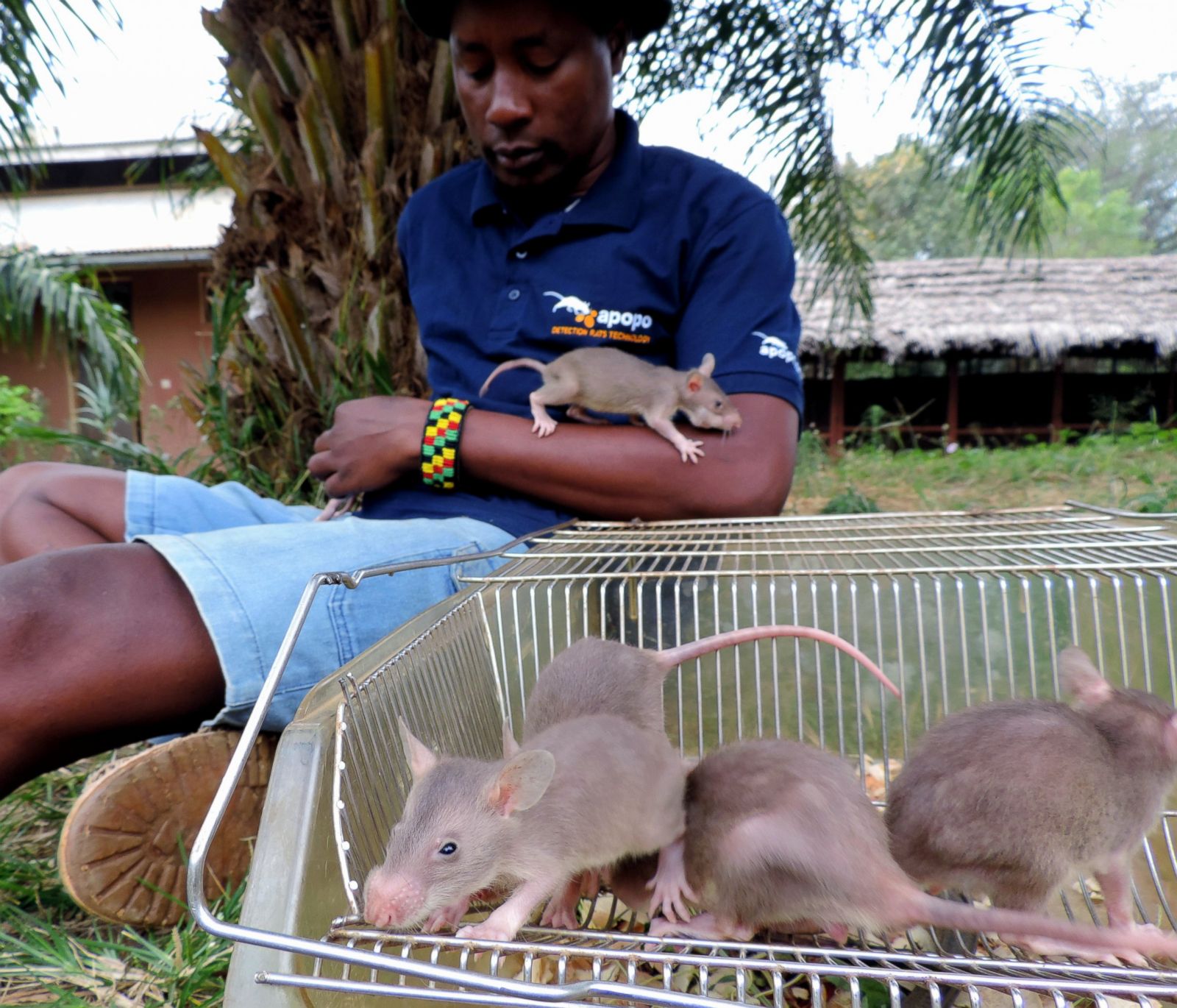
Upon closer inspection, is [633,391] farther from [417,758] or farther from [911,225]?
[911,225]

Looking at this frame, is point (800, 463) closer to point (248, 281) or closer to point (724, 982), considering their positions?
point (248, 281)

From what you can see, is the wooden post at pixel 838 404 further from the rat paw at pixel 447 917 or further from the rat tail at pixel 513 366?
the rat paw at pixel 447 917

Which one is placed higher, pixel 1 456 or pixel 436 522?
pixel 436 522

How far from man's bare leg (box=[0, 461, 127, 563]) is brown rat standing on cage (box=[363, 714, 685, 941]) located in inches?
56.7

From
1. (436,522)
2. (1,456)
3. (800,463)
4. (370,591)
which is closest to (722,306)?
(436,522)

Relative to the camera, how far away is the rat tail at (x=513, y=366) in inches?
87.0

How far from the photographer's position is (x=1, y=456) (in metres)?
5.73

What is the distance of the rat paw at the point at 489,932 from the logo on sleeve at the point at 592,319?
5.12 feet

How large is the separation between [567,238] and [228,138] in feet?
11.1

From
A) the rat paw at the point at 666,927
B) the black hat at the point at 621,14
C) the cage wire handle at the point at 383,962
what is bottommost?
the rat paw at the point at 666,927

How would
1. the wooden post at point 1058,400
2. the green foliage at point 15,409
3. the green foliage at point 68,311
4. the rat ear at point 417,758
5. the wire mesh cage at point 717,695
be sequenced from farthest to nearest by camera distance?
the wooden post at point 1058,400
the green foliage at point 15,409
the green foliage at point 68,311
the rat ear at point 417,758
the wire mesh cage at point 717,695

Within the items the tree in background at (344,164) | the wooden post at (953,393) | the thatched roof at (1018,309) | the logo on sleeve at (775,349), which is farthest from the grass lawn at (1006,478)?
the wooden post at (953,393)

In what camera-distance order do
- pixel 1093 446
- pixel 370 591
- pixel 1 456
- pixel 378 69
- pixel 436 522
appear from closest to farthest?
pixel 370 591 → pixel 436 522 → pixel 378 69 → pixel 1 456 → pixel 1093 446

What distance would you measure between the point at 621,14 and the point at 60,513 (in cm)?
182
